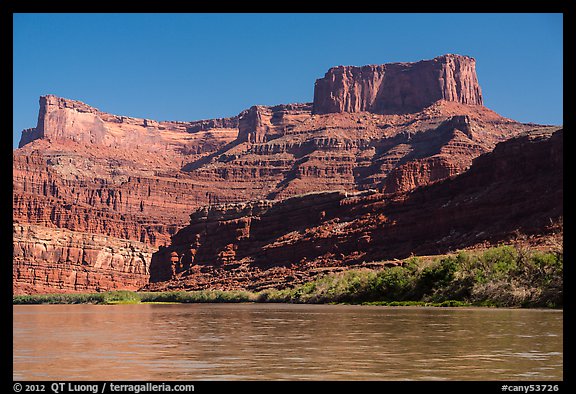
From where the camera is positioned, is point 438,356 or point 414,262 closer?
point 438,356

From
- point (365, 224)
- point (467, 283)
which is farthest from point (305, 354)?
point (365, 224)

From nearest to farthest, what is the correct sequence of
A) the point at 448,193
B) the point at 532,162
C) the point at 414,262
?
the point at 414,262
the point at 532,162
the point at 448,193

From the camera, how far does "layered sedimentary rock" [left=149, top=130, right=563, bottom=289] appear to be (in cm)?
10588

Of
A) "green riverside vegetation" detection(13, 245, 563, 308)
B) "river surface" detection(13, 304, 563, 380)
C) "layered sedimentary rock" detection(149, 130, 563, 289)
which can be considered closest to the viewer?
"river surface" detection(13, 304, 563, 380)

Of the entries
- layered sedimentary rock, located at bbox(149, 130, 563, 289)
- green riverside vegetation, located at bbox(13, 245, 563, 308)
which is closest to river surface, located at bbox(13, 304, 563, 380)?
green riverside vegetation, located at bbox(13, 245, 563, 308)

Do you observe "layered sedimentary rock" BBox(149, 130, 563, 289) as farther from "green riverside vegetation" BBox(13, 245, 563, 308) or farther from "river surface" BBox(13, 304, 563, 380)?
"river surface" BBox(13, 304, 563, 380)

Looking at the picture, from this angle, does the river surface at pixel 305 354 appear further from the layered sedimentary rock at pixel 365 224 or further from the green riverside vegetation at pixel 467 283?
the layered sedimentary rock at pixel 365 224

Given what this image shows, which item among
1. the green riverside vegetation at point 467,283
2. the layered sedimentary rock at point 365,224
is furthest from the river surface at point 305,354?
the layered sedimentary rock at point 365,224
